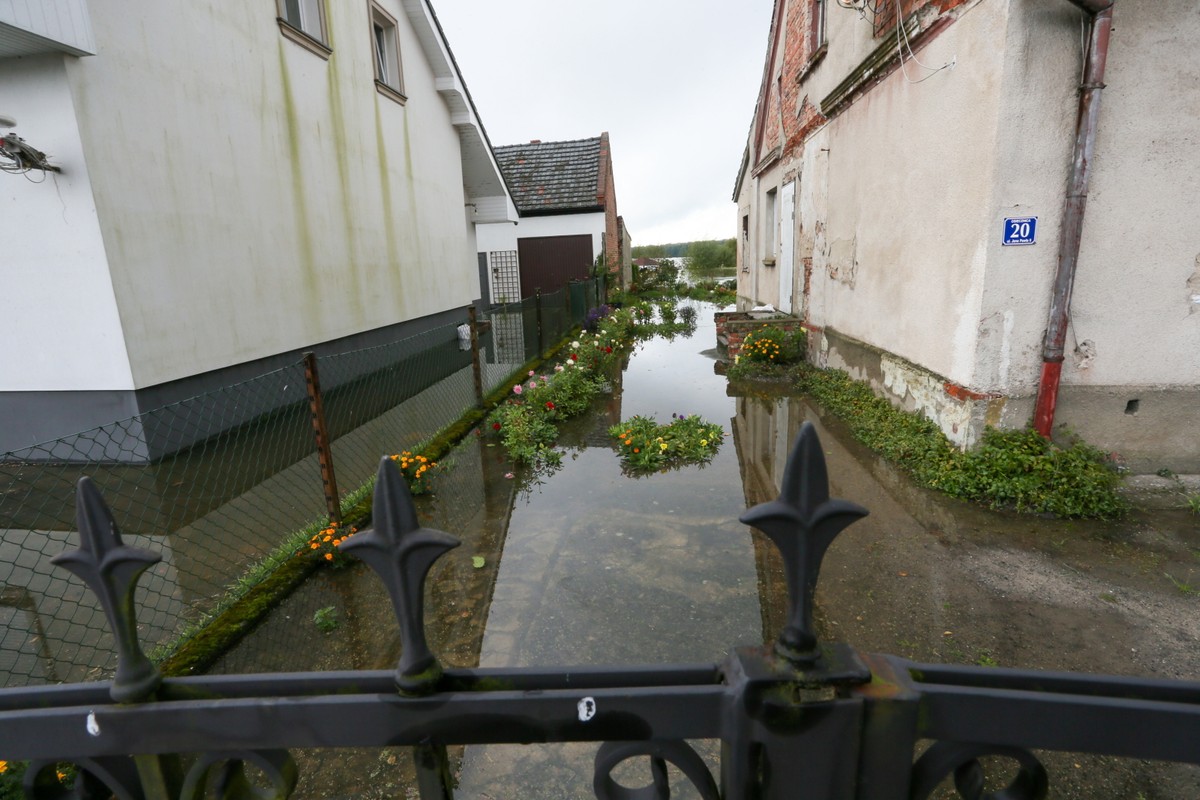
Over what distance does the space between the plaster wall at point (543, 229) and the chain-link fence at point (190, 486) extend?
37.6ft

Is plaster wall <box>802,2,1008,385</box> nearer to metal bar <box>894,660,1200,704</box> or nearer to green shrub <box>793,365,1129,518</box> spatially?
green shrub <box>793,365,1129,518</box>

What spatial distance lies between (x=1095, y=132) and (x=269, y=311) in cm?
822

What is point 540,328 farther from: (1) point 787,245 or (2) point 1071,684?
(2) point 1071,684

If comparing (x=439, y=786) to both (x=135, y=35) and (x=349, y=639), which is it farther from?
(x=135, y=35)

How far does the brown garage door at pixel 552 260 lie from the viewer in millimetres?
19766

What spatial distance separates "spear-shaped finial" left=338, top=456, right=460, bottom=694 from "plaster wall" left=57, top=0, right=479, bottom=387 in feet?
19.0

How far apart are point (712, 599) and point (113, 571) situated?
2.86m

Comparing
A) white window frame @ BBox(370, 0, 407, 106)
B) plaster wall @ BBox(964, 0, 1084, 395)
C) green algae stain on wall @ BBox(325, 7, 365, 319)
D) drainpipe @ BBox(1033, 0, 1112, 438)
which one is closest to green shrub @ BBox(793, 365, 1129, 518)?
drainpipe @ BBox(1033, 0, 1112, 438)

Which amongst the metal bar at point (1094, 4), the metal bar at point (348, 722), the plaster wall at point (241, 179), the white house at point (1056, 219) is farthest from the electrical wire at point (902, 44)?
the plaster wall at point (241, 179)

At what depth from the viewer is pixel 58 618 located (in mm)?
3189

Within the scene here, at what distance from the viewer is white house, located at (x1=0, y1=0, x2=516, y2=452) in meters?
4.93

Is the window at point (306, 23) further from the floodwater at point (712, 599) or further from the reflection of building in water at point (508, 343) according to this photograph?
the floodwater at point (712, 599)

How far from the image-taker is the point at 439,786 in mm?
1060

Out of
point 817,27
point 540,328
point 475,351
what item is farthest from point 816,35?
point 475,351
